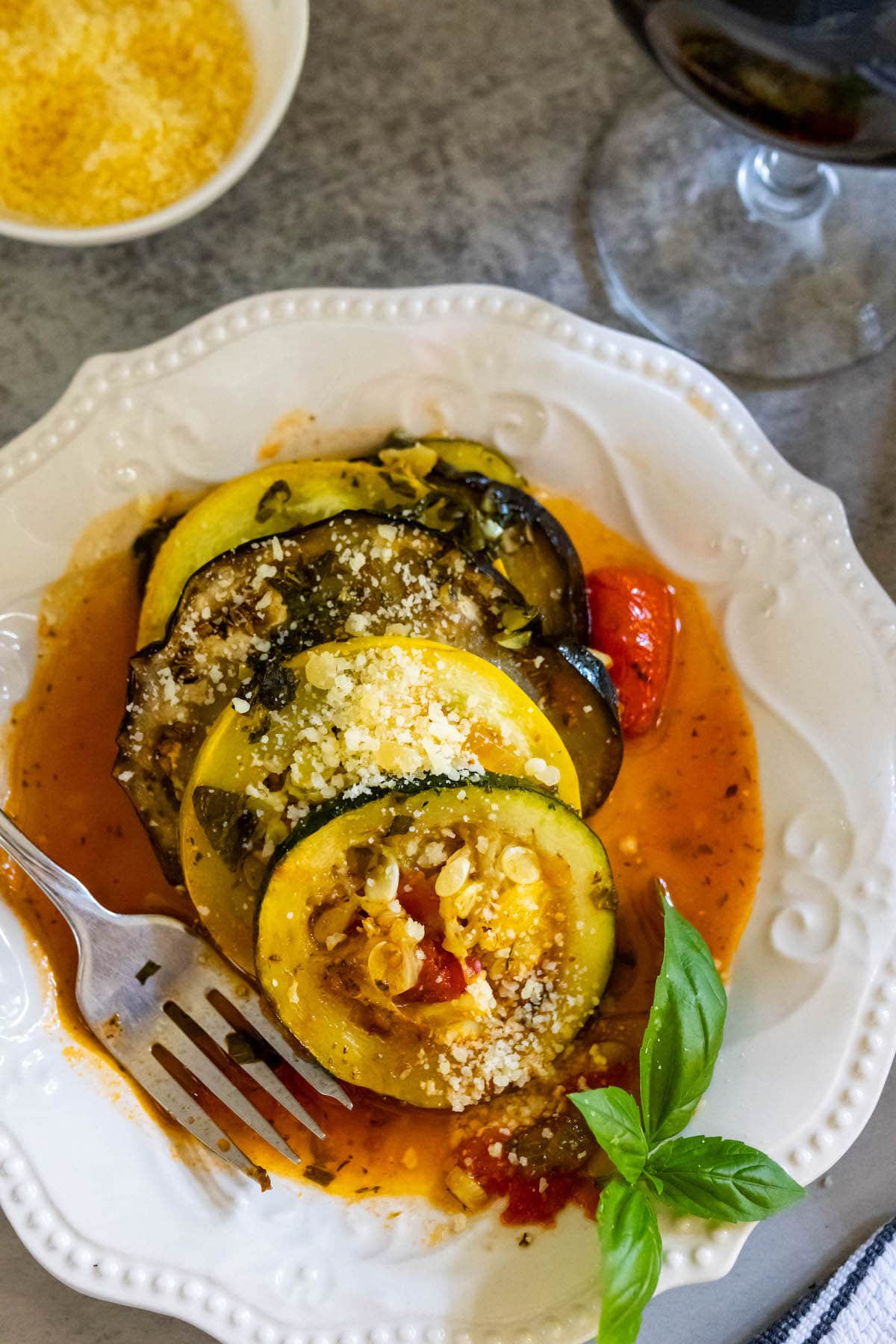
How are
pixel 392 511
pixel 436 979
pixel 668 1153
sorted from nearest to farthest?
1. pixel 436 979
2. pixel 668 1153
3. pixel 392 511

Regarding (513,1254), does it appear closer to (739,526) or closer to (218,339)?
(739,526)

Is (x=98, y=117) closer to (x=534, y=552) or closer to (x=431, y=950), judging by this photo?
(x=534, y=552)

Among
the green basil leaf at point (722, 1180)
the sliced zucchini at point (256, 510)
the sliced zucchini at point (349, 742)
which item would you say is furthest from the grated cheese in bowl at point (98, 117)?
the green basil leaf at point (722, 1180)

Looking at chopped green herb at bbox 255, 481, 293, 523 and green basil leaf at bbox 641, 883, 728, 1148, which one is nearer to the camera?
green basil leaf at bbox 641, 883, 728, 1148

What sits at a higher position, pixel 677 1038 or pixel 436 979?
pixel 436 979

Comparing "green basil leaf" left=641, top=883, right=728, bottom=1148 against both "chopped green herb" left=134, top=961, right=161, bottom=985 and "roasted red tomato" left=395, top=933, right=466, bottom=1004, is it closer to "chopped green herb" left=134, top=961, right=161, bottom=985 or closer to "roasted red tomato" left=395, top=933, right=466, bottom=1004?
"roasted red tomato" left=395, top=933, right=466, bottom=1004

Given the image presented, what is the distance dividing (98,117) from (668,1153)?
6.34 feet

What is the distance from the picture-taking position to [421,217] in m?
2.37

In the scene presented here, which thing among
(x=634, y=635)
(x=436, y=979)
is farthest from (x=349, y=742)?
(x=634, y=635)

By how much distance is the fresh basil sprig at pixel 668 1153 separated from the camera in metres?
1.73

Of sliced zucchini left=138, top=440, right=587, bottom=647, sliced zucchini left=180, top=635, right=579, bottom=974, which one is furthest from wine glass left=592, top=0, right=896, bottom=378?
sliced zucchini left=180, top=635, right=579, bottom=974

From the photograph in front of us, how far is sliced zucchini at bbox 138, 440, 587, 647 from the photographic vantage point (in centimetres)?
193

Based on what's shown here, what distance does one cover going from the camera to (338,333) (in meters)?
2.06

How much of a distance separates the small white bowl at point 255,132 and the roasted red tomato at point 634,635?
0.92m
